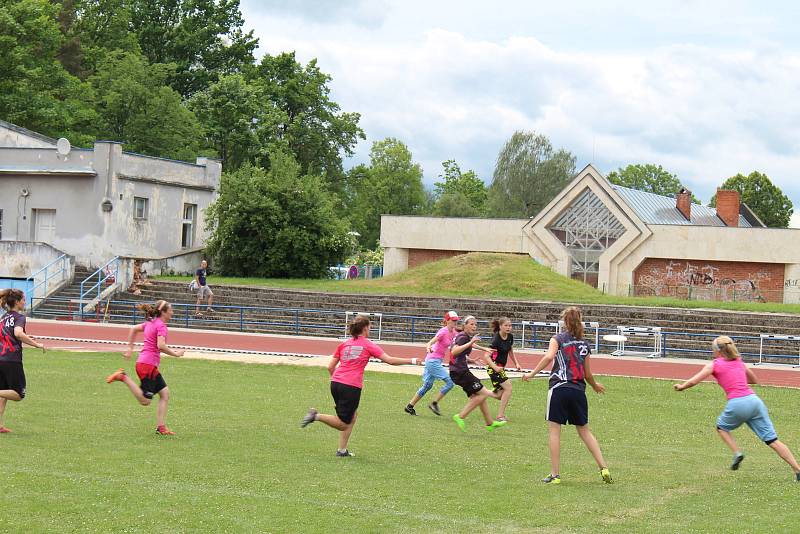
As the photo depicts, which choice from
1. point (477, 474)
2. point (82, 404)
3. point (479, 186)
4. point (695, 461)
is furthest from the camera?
point (479, 186)

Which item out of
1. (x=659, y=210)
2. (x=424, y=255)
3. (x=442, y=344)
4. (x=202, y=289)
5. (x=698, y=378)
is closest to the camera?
(x=698, y=378)

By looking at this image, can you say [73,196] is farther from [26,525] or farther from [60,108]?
[26,525]

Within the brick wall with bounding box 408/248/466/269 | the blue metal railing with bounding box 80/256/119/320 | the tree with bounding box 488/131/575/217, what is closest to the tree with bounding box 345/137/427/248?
the tree with bounding box 488/131/575/217

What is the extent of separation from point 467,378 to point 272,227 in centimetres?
3221

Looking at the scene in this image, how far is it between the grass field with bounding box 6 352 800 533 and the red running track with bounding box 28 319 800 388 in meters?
8.40

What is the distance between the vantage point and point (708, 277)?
53000mm

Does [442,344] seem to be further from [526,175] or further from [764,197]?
[764,197]

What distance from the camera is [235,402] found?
16828 mm

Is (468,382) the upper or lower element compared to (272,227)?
lower

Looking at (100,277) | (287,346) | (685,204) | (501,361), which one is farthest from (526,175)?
(501,361)

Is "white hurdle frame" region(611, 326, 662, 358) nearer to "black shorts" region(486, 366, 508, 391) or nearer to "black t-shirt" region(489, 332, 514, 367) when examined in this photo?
"black t-shirt" region(489, 332, 514, 367)

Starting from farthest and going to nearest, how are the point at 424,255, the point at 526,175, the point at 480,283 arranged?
the point at 526,175, the point at 424,255, the point at 480,283

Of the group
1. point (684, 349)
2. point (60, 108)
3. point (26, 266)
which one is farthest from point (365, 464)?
point (60, 108)

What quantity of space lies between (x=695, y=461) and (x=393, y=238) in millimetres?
49161
